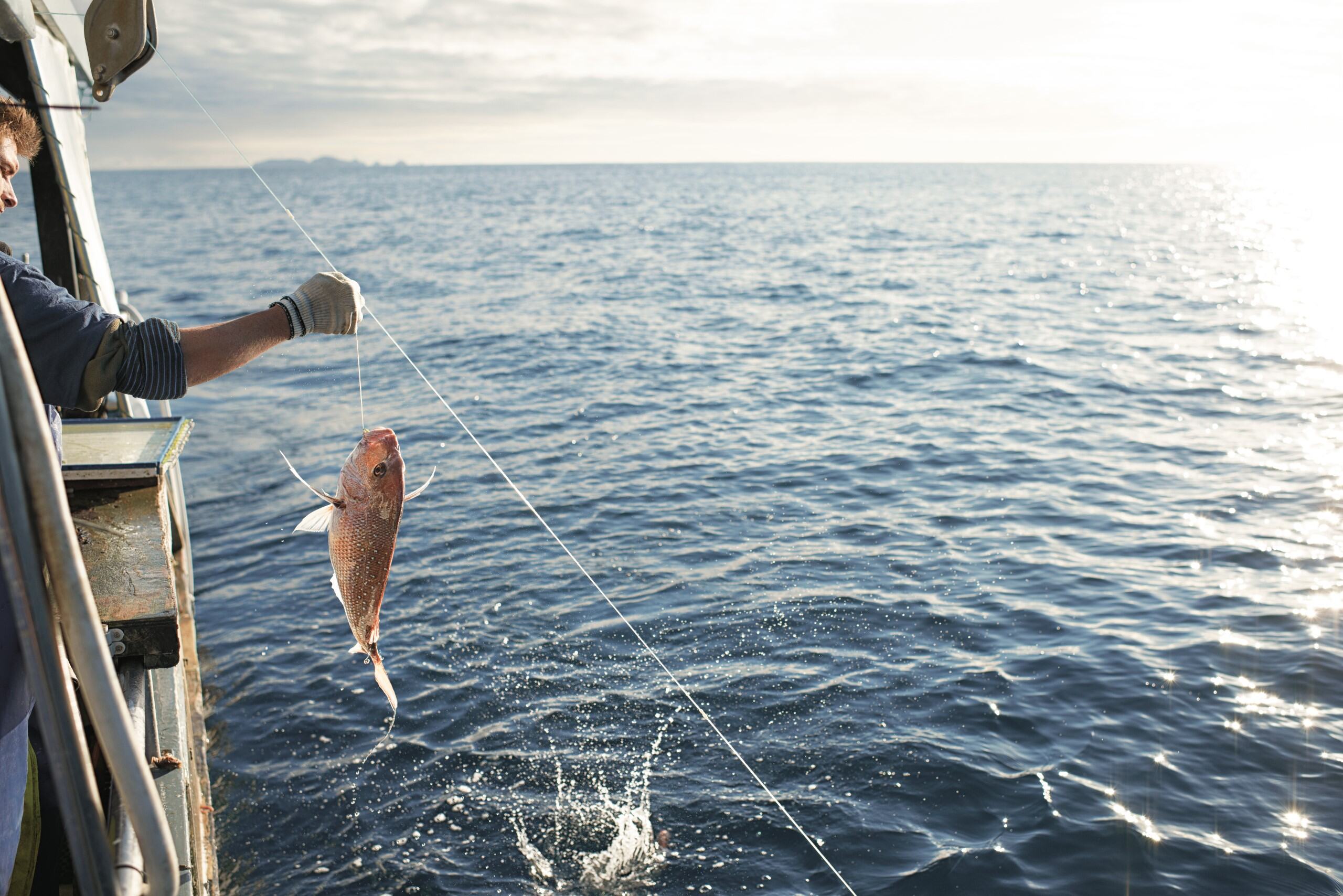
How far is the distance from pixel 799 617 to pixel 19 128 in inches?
301

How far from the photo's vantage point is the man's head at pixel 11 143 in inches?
120

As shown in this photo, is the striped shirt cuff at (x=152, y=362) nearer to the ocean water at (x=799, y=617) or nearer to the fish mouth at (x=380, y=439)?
the fish mouth at (x=380, y=439)

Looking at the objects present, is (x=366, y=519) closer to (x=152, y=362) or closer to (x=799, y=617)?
(x=152, y=362)

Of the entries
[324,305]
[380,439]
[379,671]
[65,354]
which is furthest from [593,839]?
[65,354]

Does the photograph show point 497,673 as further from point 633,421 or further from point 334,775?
point 633,421

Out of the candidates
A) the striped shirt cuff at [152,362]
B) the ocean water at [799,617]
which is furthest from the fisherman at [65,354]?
the ocean water at [799,617]

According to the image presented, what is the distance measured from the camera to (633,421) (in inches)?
653

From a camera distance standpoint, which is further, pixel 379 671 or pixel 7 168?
pixel 379 671

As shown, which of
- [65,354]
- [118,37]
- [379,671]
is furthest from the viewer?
[118,37]

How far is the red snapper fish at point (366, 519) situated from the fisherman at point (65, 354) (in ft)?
2.87

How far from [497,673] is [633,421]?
Result: 8.17 meters

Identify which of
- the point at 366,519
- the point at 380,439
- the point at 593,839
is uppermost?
the point at 380,439

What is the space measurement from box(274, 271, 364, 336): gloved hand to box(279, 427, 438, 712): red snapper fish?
24.5 inches

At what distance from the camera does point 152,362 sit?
2896mm
